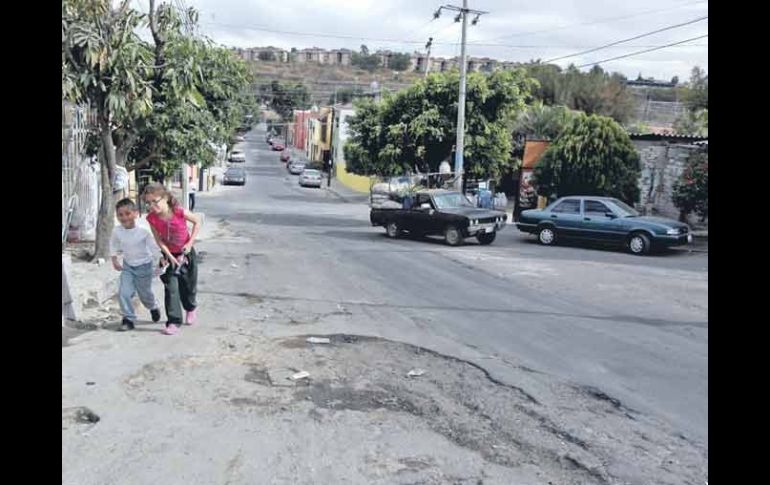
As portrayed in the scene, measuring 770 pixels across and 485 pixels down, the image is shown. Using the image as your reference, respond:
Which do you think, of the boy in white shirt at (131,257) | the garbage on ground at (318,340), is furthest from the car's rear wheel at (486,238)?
the boy in white shirt at (131,257)

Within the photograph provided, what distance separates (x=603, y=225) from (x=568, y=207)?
1.48 metres

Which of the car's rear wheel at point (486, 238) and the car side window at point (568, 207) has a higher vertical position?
the car side window at point (568, 207)

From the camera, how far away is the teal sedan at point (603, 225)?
65.7ft

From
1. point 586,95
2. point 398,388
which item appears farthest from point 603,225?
point 586,95

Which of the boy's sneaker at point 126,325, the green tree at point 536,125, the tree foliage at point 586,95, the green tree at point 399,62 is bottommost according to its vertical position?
the boy's sneaker at point 126,325

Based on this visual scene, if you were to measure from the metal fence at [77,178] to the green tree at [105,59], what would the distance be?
19.4 inches

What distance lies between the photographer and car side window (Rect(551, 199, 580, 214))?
2208cm

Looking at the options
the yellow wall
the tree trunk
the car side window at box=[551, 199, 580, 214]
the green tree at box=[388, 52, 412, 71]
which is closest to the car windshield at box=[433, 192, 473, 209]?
the car side window at box=[551, 199, 580, 214]

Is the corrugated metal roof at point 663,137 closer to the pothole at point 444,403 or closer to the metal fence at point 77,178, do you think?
the metal fence at point 77,178

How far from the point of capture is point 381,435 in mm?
5684

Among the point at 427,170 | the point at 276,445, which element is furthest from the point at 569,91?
the point at 276,445

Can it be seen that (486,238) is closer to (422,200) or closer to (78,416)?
(422,200)

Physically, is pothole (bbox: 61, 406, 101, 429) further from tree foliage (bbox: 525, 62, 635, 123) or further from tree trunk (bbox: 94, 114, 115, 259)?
tree foliage (bbox: 525, 62, 635, 123)
